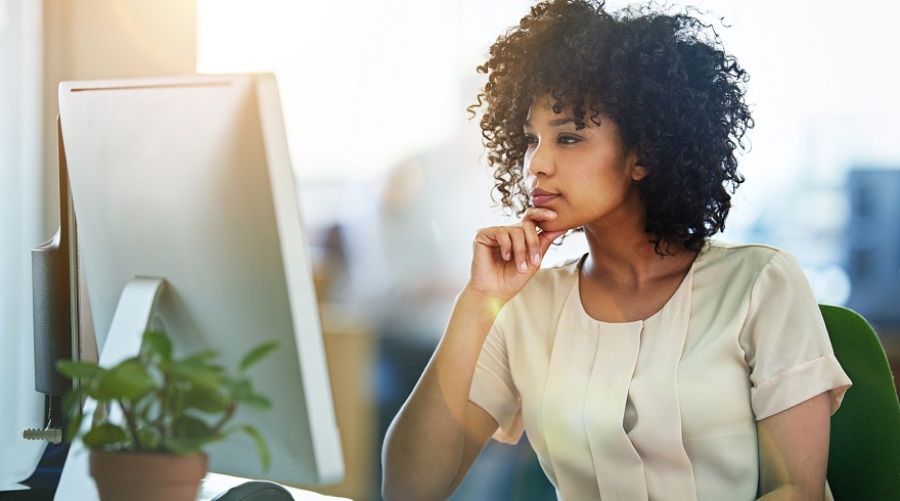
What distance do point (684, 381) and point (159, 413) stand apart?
0.82 metres

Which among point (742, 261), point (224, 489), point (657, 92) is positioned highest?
point (657, 92)

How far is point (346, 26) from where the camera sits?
3.56 metres

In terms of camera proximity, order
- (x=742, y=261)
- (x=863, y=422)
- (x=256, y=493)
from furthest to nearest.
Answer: (x=742, y=261)
(x=863, y=422)
(x=256, y=493)

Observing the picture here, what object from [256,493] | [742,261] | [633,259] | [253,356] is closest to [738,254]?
[742,261]

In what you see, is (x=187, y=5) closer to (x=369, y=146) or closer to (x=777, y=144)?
(x=369, y=146)

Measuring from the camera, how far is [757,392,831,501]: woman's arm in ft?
3.95

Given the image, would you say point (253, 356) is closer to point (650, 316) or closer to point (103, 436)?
point (103, 436)

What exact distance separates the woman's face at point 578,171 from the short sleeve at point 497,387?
8.8 inches

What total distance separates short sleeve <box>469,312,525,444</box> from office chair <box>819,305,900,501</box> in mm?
480

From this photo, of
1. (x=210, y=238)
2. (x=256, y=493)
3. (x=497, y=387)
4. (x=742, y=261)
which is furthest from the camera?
(x=497, y=387)

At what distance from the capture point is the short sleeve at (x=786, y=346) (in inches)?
48.2

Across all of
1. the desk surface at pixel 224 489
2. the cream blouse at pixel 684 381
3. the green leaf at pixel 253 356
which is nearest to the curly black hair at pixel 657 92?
the cream blouse at pixel 684 381

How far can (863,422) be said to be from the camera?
124cm

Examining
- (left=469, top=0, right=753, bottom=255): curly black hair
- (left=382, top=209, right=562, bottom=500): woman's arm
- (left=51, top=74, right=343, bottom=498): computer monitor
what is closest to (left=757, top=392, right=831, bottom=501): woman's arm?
(left=469, top=0, right=753, bottom=255): curly black hair
